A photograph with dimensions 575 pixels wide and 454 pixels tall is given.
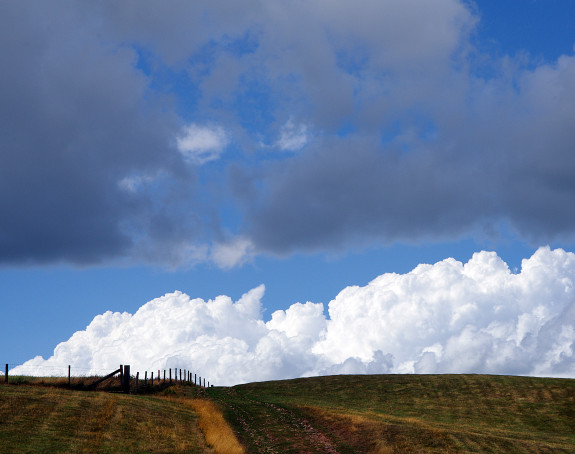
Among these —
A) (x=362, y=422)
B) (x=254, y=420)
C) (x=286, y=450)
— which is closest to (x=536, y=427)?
(x=362, y=422)

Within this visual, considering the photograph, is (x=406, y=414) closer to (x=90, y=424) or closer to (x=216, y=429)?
(x=216, y=429)

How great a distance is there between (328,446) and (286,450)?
3130 millimetres

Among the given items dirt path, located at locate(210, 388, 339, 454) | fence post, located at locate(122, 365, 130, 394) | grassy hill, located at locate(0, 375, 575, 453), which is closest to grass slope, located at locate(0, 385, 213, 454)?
grassy hill, located at locate(0, 375, 575, 453)

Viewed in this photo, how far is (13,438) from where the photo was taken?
3325 centimetres

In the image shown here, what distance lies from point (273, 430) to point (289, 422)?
367 centimetres

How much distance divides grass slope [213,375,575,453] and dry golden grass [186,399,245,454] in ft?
3.72

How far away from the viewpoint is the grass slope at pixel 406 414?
38312mm

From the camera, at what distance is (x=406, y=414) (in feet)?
195

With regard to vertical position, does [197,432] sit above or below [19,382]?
below

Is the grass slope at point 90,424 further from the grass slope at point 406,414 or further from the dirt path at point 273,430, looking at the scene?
the grass slope at point 406,414

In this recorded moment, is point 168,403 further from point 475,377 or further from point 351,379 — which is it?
point 475,377

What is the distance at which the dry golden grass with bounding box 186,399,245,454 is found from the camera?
113ft

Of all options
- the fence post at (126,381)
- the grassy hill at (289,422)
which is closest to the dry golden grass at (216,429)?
the grassy hill at (289,422)

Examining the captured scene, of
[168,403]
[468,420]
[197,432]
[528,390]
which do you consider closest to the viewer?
[197,432]
